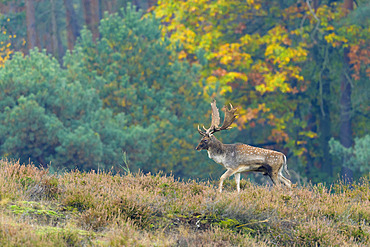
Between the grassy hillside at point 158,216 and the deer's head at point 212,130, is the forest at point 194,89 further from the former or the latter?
the grassy hillside at point 158,216

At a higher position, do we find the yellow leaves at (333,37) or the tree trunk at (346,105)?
the yellow leaves at (333,37)

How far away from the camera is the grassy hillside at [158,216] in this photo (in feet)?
23.2

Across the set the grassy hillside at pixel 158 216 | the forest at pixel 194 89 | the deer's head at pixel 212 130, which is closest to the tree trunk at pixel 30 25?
the forest at pixel 194 89

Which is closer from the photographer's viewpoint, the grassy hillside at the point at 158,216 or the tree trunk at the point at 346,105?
the grassy hillside at the point at 158,216

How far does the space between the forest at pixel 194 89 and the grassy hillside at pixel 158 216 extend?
366 inches

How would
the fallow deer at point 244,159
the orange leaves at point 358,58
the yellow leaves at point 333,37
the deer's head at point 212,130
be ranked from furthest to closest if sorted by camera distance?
the orange leaves at point 358,58 < the yellow leaves at point 333,37 < the deer's head at point 212,130 < the fallow deer at point 244,159

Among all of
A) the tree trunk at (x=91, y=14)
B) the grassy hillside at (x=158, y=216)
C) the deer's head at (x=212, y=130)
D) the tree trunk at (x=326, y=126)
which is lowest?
the tree trunk at (x=326, y=126)

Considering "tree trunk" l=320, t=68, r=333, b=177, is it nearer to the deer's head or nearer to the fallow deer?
the deer's head

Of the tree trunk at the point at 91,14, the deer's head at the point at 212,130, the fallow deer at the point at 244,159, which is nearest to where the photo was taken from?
the fallow deer at the point at 244,159

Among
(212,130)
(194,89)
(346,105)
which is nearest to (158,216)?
(212,130)

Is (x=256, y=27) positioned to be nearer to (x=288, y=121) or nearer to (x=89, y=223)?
(x=288, y=121)

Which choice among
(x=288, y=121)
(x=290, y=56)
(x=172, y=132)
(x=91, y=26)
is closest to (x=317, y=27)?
(x=290, y=56)

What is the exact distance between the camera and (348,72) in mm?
25938

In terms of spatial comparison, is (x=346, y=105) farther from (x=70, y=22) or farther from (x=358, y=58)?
(x=70, y=22)
